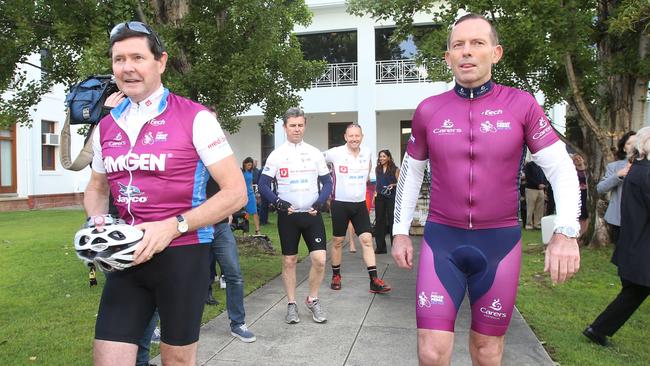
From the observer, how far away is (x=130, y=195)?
7.59ft

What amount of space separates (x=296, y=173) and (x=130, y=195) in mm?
3095

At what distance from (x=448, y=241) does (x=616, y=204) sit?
398 cm

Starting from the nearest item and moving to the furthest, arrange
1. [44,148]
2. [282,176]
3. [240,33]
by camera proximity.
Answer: [282,176], [240,33], [44,148]

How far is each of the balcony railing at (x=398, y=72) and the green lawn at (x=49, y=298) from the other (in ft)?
36.3

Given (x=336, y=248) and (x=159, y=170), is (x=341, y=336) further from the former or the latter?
(x=159, y=170)

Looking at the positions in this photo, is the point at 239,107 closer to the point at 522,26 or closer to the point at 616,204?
the point at 522,26

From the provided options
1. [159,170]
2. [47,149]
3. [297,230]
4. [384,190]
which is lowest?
[297,230]

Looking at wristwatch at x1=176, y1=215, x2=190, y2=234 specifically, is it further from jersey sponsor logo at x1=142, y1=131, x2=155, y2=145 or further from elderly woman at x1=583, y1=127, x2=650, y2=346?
elderly woman at x1=583, y1=127, x2=650, y2=346

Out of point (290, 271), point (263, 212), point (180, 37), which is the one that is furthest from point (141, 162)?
point (263, 212)

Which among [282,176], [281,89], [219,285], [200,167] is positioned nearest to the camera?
[200,167]

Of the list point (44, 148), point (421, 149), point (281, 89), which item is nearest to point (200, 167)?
point (421, 149)

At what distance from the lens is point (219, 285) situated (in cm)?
711

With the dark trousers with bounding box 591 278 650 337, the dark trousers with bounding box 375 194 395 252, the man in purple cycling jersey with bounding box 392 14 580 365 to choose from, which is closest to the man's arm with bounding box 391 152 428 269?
the man in purple cycling jersey with bounding box 392 14 580 365

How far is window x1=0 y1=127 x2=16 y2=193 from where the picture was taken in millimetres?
21094
